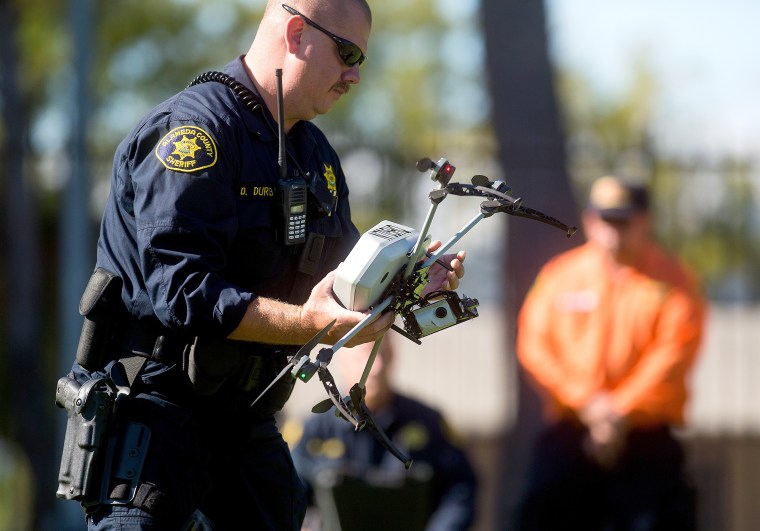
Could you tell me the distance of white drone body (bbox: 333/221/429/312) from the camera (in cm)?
292

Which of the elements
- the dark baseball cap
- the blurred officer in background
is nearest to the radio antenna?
the blurred officer in background

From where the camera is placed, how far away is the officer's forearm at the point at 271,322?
9.87ft

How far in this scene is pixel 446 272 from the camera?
10.6 feet

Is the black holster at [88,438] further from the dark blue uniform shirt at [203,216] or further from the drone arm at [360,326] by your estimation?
the drone arm at [360,326]

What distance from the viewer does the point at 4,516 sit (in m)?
11.0

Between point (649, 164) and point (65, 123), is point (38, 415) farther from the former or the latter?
point (649, 164)

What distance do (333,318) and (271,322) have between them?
0.56 ft

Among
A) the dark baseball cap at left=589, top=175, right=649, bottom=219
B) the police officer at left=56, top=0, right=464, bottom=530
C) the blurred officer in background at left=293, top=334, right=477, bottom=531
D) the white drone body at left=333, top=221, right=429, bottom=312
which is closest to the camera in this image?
the white drone body at left=333, top=221, right=429, bottom=312

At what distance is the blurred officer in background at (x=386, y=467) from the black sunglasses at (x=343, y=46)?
215 centimetres

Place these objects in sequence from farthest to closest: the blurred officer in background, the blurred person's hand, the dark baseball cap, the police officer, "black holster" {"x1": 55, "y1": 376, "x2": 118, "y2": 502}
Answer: the dark baseball cap < the blurred person's hand < the blurred officer in background < "black holster" {"x1": 55, "y1": 376, "x2": 118, "y2": 502} < the police officer

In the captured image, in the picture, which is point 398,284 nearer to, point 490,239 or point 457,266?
point 457,266

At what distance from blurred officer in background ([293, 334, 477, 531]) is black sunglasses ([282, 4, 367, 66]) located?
2148 millimetres

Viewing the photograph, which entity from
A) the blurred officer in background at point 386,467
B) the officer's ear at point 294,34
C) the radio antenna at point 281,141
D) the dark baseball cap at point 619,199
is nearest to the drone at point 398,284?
the radio antenna at point 281,141

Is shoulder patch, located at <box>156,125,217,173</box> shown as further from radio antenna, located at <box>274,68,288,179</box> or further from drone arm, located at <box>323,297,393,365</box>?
drone arm, located at <box>323,297,393,365</box>
